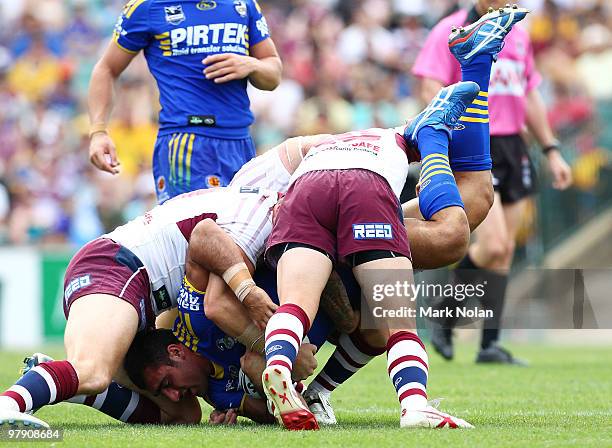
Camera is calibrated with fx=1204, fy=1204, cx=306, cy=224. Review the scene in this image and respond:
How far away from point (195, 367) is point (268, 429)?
56 cm

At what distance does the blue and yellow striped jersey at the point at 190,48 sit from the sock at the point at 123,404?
237 centimetres

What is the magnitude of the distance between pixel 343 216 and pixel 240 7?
9.52 feet

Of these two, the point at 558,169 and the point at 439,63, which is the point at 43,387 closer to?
the point at 439,63

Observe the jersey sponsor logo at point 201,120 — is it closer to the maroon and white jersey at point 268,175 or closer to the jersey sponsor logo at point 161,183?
the jersey sponsor logo at point 161,183

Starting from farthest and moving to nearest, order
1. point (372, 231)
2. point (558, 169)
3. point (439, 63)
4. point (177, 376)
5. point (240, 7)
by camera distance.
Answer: point (558, 169) < point (439, 63) < point (240, 7) < point (177, 376) < point (372, 231)

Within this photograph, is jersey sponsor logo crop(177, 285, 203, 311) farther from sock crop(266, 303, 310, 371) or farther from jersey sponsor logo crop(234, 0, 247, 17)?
jersey sponsor logo crop(234, 0, 247, 17)

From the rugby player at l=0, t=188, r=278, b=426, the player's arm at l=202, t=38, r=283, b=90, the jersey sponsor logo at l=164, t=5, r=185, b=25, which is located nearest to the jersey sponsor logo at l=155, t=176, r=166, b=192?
the player's arm at l=202, t=38, r=283, b=90

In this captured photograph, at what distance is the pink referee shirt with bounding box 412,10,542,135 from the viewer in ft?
29.0

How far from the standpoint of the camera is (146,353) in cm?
557

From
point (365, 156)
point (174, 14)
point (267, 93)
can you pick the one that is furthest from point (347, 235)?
point (267, 93)

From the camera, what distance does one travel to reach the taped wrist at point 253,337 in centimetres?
534

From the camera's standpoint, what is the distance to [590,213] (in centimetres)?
1527

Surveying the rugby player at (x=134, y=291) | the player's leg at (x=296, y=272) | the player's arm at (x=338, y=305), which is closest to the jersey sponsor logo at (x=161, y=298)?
the rugby player at (x=134, y=291)

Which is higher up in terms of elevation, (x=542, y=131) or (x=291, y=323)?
(x=542, y=131)
